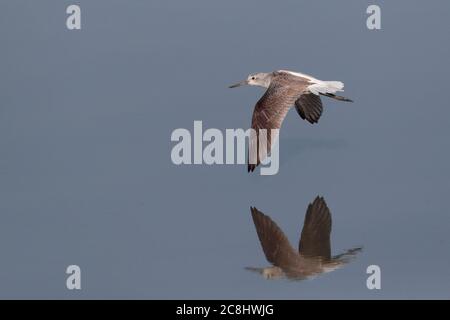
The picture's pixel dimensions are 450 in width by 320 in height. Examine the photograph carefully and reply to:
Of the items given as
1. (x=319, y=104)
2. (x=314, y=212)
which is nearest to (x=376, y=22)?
(x=319, y=104)

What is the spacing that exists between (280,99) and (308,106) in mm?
694

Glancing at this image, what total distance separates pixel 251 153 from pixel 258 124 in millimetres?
374

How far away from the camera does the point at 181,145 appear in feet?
32.2

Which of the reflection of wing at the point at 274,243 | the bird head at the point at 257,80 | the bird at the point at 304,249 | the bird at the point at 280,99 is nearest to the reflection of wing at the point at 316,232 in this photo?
the bird at the point at 304,249

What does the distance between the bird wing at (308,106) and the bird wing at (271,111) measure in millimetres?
330

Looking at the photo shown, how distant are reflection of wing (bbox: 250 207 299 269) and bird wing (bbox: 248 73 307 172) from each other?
795 mm

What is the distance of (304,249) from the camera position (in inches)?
327

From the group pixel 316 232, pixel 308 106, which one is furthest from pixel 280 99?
pixel 316 232

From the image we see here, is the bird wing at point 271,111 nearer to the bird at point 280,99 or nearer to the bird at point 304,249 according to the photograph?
the bird at point 280,99

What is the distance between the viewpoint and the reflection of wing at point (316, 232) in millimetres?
8250

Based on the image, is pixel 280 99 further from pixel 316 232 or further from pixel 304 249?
pixel 304 249

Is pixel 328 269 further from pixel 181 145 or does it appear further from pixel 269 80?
pixel 269 80

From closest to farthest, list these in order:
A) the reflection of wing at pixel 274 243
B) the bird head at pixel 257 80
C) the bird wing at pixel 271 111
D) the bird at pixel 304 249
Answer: the bird at pixel 304 249
the reflection of wing at pixel 274 243
the bird wing at pixel 271 111
the bird head at pixel 257 80

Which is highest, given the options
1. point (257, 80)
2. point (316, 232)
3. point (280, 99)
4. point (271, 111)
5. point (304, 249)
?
point (257, 80)
